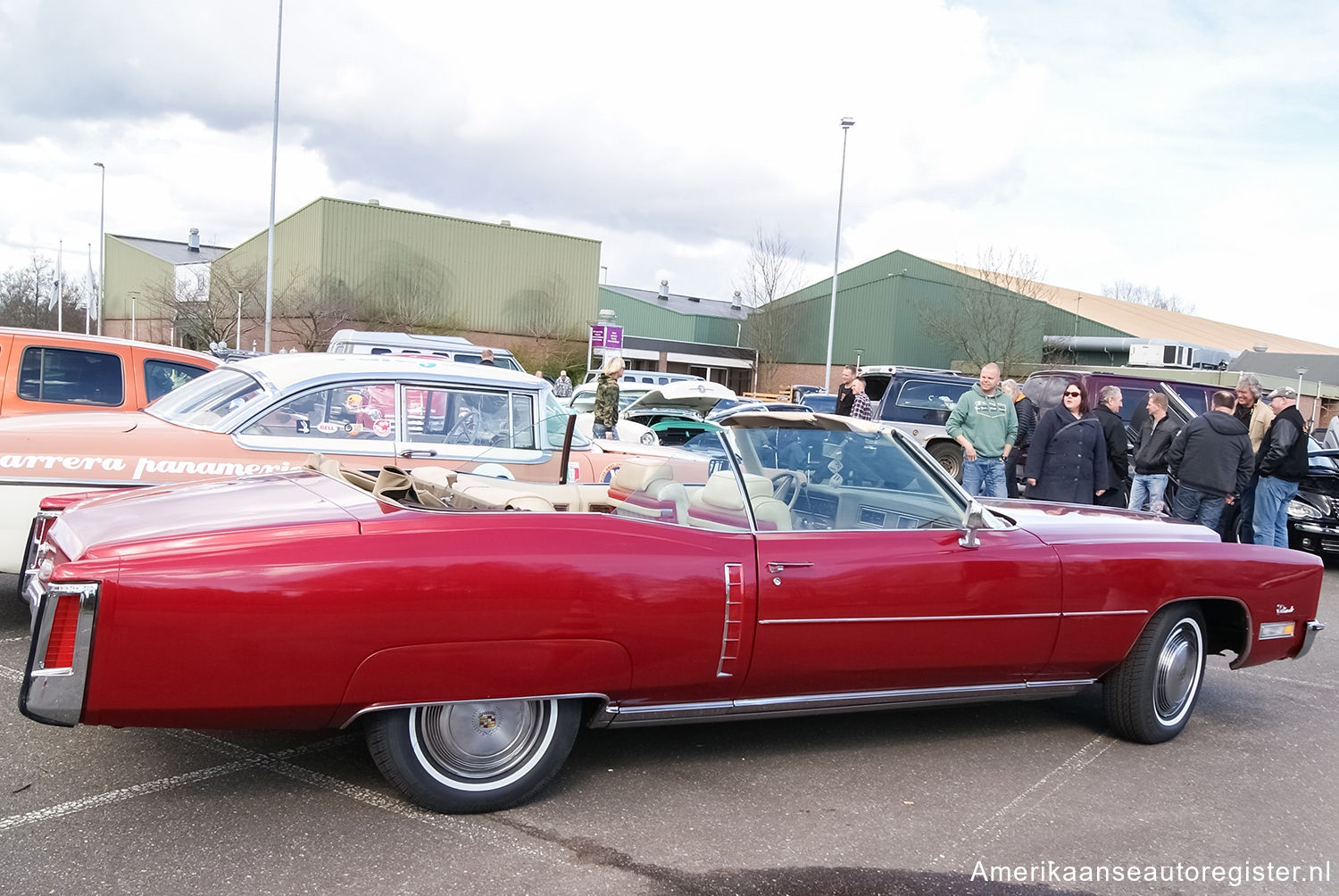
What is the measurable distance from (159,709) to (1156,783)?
3.71m

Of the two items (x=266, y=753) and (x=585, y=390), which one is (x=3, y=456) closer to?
(x=266, y=753)

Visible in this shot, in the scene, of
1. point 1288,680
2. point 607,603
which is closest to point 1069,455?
point 1288,680

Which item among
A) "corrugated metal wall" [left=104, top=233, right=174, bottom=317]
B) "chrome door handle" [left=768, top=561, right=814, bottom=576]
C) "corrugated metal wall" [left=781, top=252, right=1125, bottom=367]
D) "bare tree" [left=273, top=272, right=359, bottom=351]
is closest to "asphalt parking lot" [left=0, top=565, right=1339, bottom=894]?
"chrome door handle" [left=768, top=561, right=814, bottom=576]

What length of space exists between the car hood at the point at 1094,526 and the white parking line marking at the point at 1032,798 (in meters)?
0.93

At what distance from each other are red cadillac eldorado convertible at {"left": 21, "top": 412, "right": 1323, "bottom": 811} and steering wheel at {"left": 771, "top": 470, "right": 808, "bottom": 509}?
15mm

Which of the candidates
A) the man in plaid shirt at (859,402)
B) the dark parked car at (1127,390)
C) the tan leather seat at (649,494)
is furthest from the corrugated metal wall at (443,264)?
the tan leather seat at (649,494)

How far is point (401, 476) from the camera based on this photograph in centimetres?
400

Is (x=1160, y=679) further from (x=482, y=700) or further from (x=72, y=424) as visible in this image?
(x=72, y=424)

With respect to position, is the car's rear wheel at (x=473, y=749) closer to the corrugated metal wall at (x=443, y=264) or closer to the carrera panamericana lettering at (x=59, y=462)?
the carrera panamericana lettering at (x=59, y=462)

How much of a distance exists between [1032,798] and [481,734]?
83.0 inches

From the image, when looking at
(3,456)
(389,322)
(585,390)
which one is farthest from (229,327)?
(3,456)

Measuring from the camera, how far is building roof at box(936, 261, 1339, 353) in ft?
131

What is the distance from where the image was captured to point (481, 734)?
11.5ft

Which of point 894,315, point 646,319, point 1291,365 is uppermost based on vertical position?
point 894,315
